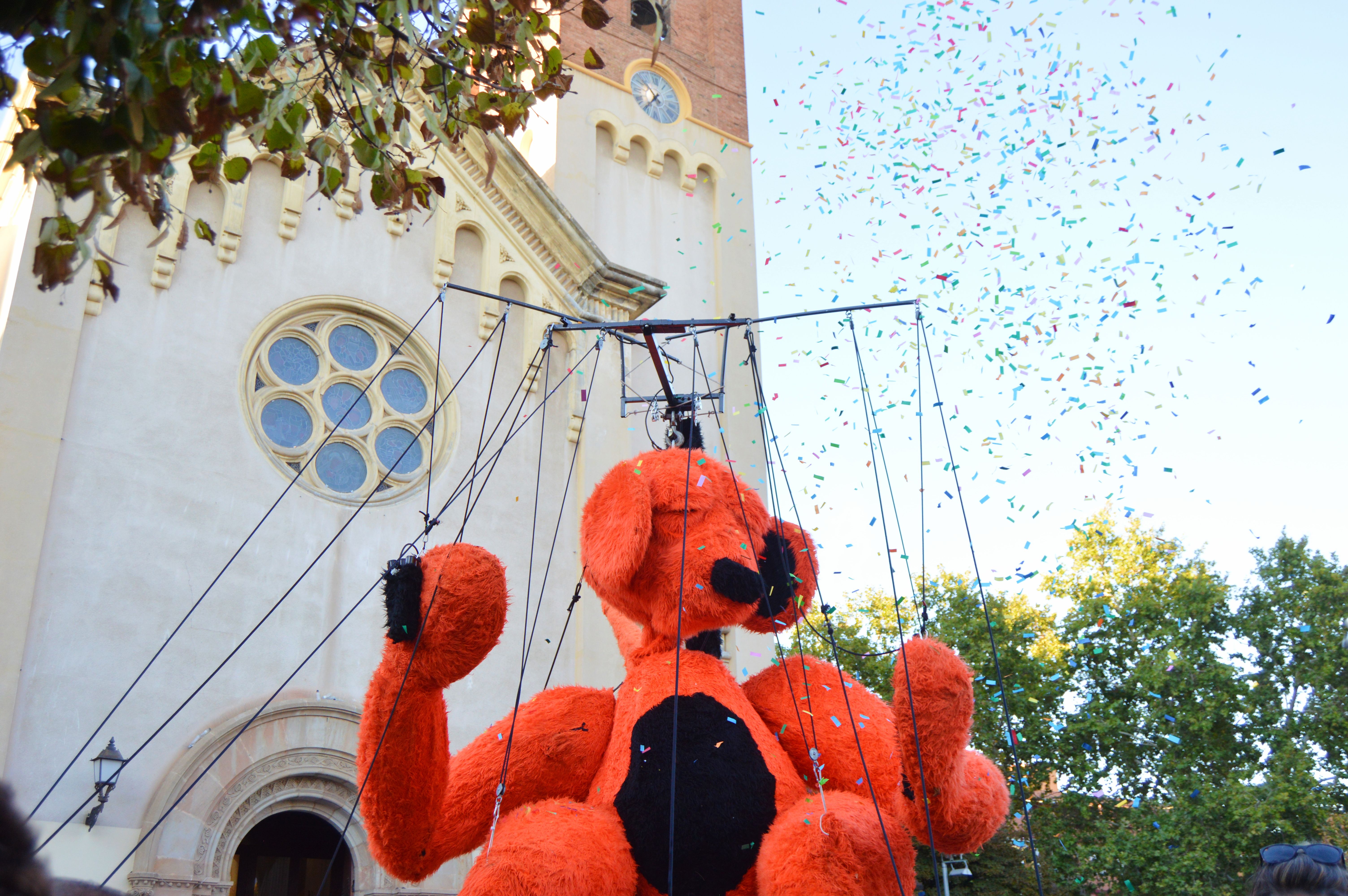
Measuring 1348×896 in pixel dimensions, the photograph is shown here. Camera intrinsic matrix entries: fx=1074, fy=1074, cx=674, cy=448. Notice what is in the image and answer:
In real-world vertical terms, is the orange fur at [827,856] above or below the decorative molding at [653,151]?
below

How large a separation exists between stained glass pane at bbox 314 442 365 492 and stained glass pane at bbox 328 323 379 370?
33.6 inches

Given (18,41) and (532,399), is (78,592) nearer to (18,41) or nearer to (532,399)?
(532,399)

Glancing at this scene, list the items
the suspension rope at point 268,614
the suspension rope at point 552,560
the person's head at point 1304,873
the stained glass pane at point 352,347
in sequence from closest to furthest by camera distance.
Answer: the person's head at point 1304,873, the suspension rope at point 552,560, the suspension rope at point 268,614, the stained glass pane at point 352,347

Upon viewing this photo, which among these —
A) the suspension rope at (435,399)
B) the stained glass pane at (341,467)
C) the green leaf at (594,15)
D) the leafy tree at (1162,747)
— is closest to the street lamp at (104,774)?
the suspension rope at (435,399)

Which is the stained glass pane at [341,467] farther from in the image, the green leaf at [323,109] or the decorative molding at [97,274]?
the green leaf at [323,109]

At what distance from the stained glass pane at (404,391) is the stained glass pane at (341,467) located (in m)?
0.69

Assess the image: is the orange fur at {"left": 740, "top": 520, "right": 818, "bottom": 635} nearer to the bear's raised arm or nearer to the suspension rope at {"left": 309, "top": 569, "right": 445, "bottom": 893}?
the bear's raised arm

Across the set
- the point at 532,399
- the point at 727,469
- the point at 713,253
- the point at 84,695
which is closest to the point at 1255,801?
the point at 713,253

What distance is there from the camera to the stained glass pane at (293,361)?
1027 cm

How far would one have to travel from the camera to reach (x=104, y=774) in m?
7.78

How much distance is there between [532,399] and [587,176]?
478 cm

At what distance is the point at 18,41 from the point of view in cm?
337

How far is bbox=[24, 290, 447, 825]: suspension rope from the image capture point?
7332 millimetres

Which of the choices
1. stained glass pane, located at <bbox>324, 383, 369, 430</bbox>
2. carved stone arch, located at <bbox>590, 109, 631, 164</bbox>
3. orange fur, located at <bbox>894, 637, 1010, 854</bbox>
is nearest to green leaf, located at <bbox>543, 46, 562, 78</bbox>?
orange fur, located at <bbox>894, 637, 1010, 854</bbox>
